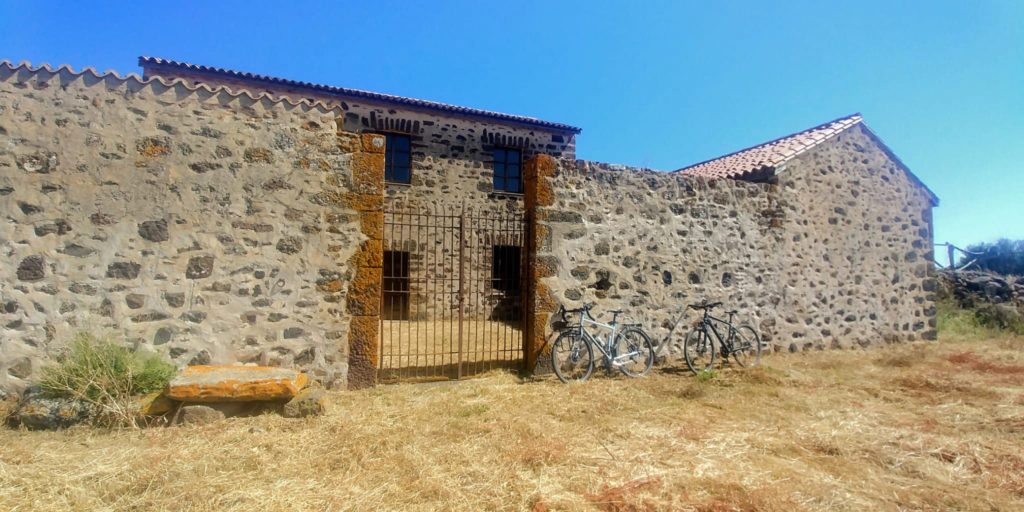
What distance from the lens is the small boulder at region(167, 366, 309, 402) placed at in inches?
173

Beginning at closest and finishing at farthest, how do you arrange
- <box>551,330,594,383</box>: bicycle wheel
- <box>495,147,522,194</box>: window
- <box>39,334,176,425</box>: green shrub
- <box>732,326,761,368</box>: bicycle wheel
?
<box>39,334,176,425</box>: green shrub, <box>551,330,594,383</box>: bicycle wheel, <box>732,326,761,368</box>: bicycle wheel, <box>495,147,522,194</box>: window

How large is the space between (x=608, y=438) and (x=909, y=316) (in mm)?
8909

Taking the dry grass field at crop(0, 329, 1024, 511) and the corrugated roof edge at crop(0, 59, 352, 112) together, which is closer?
the dry grass field at crop(0, 329, 1024, 511)

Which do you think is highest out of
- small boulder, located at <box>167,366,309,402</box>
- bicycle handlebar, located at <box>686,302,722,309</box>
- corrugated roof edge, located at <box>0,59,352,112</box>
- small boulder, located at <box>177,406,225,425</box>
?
corrugated roof edge, located at <box>0,59,352,112</box>

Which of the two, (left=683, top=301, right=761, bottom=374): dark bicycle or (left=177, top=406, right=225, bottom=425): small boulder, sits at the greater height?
(left=683, top=301, right=761, bottom=374): dark bicycle

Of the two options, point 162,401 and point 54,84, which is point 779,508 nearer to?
point 162,401

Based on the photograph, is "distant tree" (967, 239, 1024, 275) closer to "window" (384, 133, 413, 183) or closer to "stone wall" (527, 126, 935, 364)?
"stone wall" (527, 126, 935, 364)

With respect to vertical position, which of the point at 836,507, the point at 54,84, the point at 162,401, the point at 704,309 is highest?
the point at 54,84

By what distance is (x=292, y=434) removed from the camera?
4.20 m

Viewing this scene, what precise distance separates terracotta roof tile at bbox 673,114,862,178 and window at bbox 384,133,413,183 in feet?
21.2

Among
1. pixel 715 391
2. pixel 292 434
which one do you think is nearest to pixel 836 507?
pixel 715 391

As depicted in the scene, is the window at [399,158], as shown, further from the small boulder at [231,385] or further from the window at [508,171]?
the small boulder at [231,385]

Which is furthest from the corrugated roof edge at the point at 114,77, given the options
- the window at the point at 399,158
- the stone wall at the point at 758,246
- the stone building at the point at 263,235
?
the window at the point at 399,158

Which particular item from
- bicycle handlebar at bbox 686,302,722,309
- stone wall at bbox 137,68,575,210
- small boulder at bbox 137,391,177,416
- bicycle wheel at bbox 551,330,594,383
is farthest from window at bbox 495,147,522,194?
small boulder at bbox 137,391,177,416
